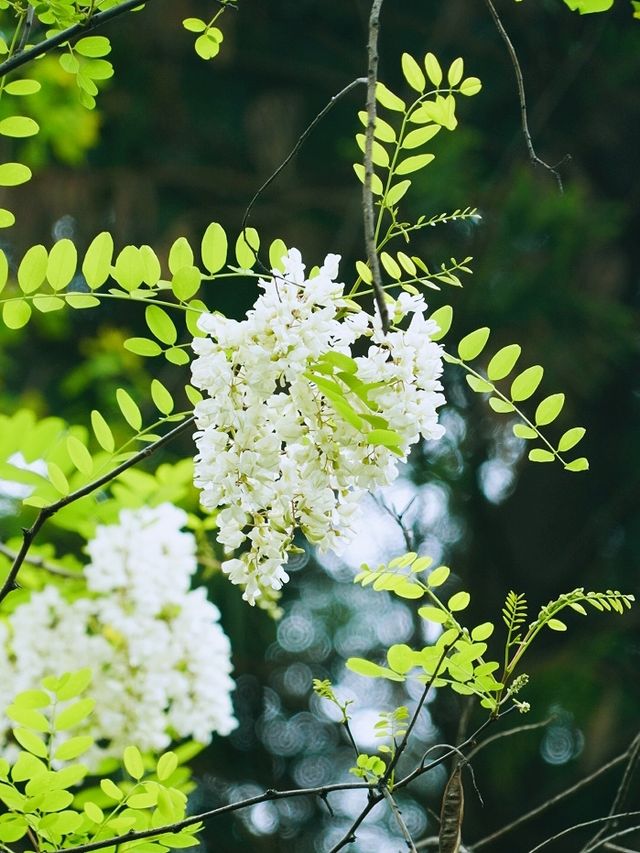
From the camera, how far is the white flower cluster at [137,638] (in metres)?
1.43

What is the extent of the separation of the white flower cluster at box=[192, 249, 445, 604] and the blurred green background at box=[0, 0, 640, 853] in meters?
2.40

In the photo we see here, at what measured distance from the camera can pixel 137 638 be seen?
4.74 ft

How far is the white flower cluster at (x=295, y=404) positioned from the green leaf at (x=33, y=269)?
0.21 meters

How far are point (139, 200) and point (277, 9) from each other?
994 mm

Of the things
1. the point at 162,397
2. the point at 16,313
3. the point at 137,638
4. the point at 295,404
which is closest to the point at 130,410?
the point at 162,397

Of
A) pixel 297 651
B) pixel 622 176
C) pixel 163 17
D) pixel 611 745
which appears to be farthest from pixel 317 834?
pixel 163 17

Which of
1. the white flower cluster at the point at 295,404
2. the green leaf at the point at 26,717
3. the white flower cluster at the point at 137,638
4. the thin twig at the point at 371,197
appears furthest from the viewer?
the white flower cluster at the point at 137,638

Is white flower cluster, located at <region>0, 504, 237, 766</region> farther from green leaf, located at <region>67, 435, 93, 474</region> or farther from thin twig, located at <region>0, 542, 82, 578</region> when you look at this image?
green leaf, located at <region>67, 435, 93, 474</region>

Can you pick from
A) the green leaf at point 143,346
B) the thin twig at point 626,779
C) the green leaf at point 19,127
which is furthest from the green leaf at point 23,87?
the thin twig at point 626,779

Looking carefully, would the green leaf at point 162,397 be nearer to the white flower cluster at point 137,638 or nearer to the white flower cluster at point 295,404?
the white flower cluster at point 295,404

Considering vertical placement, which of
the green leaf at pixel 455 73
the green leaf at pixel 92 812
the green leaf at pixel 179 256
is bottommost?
the green leaf at pixel 92 812

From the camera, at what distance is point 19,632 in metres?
1.48

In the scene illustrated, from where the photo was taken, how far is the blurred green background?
3.23 metres

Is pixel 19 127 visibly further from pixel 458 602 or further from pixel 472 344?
pixel 458 602
